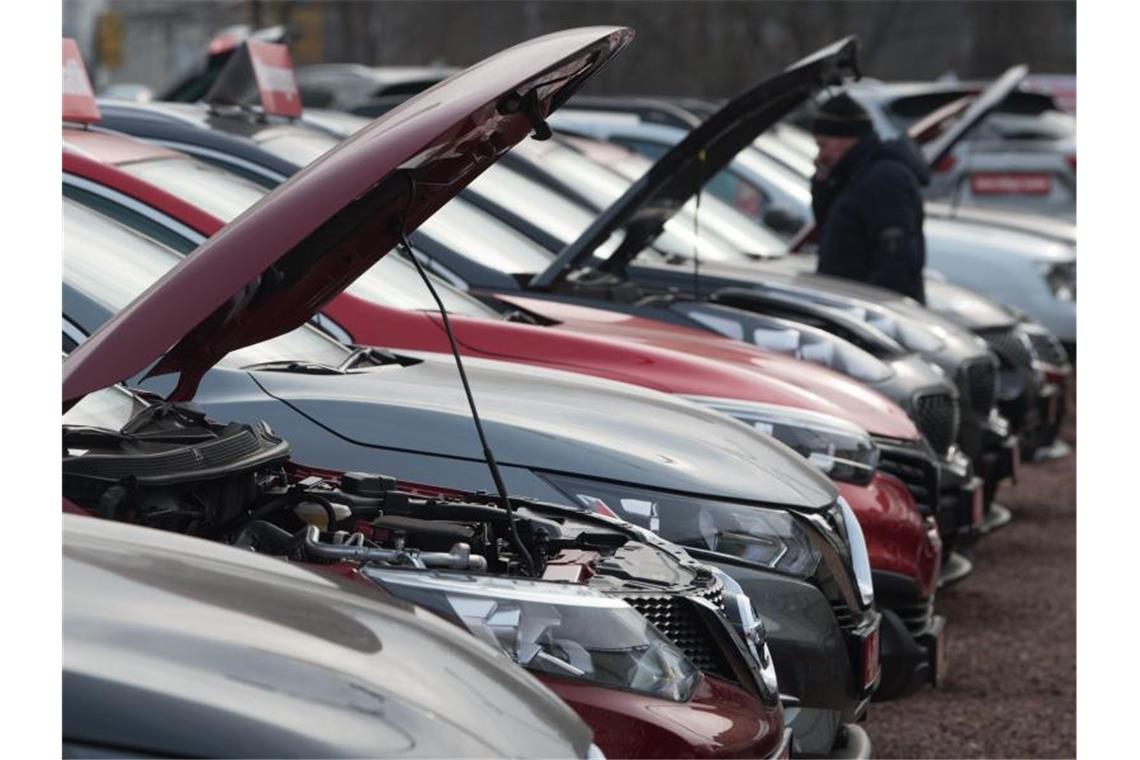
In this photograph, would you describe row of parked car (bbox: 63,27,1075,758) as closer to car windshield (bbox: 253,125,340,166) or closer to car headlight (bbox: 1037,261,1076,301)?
car windshield (bbox: 253,125,340,166)

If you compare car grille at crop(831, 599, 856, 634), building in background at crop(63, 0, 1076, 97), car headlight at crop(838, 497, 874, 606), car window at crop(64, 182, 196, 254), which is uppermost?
building in background at crop(63, 0, 1076, 97)

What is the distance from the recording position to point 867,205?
335 inches

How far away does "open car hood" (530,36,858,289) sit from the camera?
262 inches

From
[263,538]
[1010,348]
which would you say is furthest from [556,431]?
[1010,348]

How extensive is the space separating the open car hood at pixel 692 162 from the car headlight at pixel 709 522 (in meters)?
2.39

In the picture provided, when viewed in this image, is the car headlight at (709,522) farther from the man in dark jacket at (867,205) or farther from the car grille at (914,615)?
the man in dark jacket at (867,205)

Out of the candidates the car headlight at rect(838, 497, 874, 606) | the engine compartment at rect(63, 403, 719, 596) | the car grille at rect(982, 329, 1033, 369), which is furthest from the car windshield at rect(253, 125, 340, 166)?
the car grille at rect(982, 329, 1033, 369)

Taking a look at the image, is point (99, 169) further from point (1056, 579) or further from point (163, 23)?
point (163, 23)

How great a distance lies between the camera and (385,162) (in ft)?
10.4

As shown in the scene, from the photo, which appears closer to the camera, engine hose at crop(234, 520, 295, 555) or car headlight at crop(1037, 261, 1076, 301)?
engine hose at crop(234, 520, 295, 555)

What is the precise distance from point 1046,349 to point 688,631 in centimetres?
652

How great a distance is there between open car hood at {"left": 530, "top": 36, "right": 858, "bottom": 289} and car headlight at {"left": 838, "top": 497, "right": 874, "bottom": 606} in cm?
223

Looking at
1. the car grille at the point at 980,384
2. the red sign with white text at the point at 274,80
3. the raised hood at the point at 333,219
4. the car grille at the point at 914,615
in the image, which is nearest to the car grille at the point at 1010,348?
the car grille at the point at 980,384
